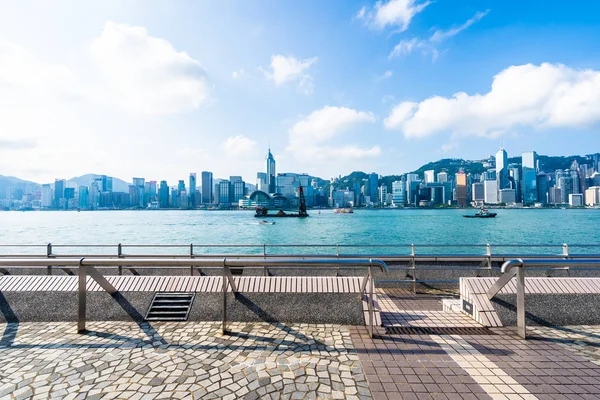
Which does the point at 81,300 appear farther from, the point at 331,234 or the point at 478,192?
the point at 478,192

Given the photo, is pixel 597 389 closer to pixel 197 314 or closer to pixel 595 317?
pixel 595 317

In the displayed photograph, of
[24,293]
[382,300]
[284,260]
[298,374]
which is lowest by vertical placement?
[382,300]

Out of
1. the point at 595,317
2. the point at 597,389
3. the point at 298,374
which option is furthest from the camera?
the point at 595,317

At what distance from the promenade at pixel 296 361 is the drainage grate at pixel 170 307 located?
16 centimetres

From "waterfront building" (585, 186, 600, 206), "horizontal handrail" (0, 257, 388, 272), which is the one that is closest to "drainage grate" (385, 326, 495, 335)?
"horizontal handrail" (0, 257, 388, 272)

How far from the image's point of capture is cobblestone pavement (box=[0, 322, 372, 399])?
315 cm

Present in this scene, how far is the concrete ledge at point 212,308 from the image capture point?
513 cm

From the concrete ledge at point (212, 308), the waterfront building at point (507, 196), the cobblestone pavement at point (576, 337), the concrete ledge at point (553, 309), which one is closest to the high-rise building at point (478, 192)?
the waterfront building at point (507, 196)

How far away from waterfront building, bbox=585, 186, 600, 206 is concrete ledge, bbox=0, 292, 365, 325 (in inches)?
9985

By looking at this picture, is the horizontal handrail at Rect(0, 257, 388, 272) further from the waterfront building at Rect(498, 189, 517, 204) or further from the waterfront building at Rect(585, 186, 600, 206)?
the waterfront building at Rect(585, 186, 600, 206)

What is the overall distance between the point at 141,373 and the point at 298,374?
186cm

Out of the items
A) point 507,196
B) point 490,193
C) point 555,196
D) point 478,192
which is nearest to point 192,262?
point 478,192

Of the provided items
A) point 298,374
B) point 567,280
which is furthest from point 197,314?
point 567,280

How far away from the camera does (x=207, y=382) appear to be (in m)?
3.31
